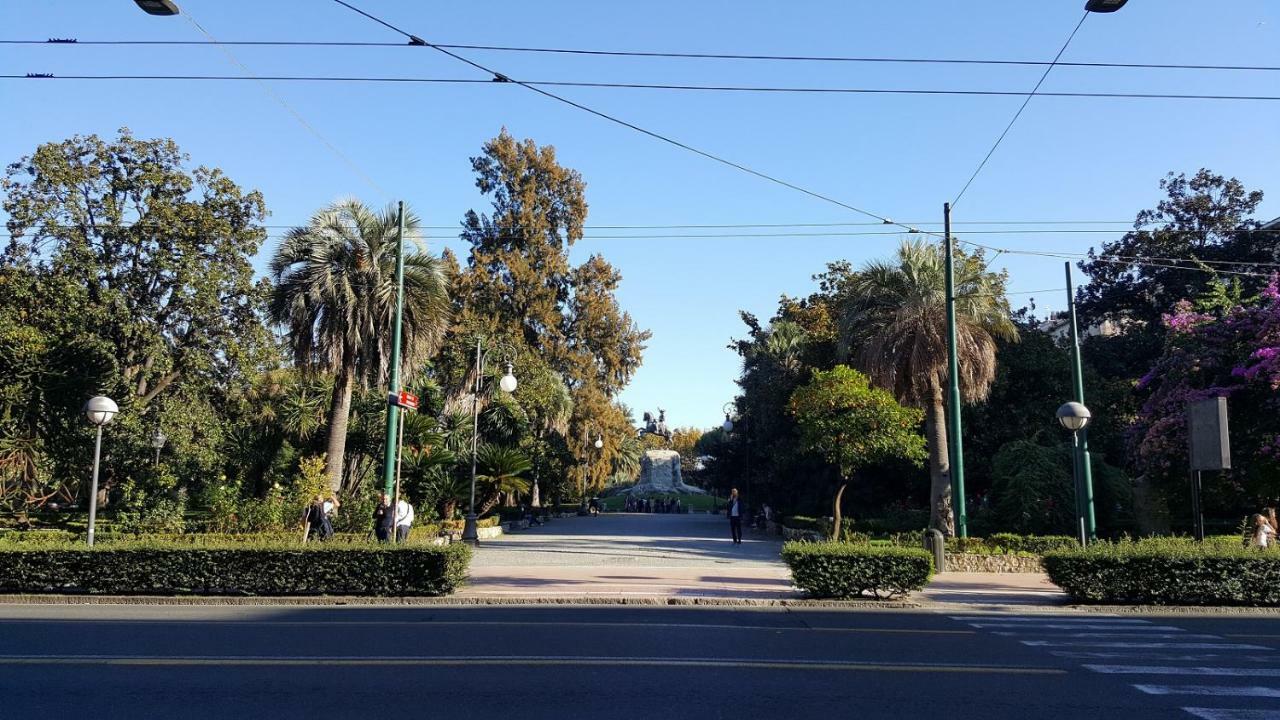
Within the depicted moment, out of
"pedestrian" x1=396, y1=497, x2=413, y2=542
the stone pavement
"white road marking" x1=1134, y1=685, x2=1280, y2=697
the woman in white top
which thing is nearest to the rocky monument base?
the stone pavement

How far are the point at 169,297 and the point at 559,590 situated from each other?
56.0 ft

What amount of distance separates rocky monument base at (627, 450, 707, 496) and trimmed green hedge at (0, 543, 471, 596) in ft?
223

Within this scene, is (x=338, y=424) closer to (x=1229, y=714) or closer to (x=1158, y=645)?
(x=1158, y=645)

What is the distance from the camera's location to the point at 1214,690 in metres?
7.98

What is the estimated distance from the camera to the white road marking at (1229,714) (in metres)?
6.93

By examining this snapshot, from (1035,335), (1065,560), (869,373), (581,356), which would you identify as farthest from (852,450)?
(581,356)

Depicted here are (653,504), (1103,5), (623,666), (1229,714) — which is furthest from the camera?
(653,504)

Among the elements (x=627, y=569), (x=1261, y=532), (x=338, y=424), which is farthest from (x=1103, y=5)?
(x=338, y=424)

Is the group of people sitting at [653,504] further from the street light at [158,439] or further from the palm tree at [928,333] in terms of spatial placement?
the palm tree at [928,333]

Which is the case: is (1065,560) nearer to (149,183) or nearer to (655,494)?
(149,183)

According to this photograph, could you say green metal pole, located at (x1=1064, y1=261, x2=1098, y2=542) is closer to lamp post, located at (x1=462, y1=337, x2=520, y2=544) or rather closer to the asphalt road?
the asphalt road

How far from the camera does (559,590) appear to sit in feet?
52.5

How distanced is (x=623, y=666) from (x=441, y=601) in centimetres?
658

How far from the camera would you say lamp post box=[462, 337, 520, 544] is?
2761 cm
